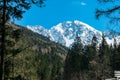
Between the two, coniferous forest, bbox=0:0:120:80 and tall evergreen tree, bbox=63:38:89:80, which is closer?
coniferous forest, bbox=0:0:120:80

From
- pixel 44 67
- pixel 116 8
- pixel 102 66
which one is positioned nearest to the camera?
pixel 116 8

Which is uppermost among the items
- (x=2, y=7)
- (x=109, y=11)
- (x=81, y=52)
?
(x=81, y=52)

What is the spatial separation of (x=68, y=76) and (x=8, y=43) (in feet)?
385

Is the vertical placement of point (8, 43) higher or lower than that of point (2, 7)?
lower

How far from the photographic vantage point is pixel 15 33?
17031 millimetres

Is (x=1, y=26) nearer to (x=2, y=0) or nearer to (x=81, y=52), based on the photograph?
(x=2, y=0)

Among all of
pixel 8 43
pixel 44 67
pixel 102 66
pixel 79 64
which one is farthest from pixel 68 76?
pixel 8 43

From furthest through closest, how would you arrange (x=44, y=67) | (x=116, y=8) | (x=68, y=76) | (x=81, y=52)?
(x=44, y=67)
(x=81, y=52)
(x=68, y=76)
(x=116, y=8)

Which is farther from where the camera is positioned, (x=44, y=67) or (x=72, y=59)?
(x=44, y=67)

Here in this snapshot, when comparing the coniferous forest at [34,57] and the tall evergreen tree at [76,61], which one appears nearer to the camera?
the coniferous forest at [34,57]

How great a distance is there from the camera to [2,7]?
54.4ft

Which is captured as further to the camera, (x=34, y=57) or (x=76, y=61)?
(x=76, y=61)

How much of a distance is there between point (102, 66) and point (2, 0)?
69.9 metres

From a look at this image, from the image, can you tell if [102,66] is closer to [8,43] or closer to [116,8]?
[8,43]
